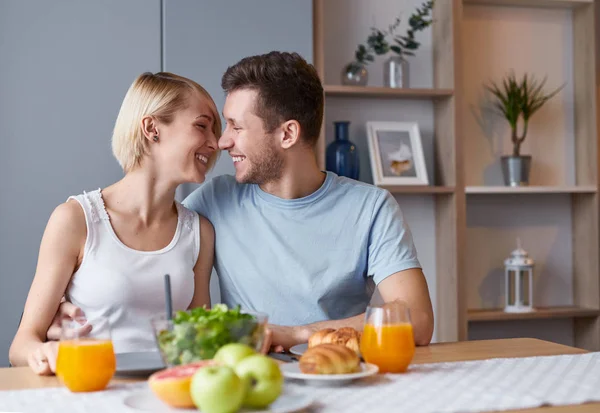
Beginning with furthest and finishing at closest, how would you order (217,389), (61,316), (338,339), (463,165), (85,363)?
(463,165), (61,316), (338,339), (85,363), (217,389)

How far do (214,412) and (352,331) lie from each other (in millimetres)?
525

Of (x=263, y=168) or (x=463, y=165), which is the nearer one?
(x=263, y=168)

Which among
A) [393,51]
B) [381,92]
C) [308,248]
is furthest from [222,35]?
[308,248]

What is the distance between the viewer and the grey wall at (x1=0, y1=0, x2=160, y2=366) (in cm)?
284

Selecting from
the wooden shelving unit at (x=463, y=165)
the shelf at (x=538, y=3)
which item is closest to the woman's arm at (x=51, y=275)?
the wooden shelving unit at (x=463, y=165)

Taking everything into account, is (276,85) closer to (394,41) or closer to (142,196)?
(142,196)

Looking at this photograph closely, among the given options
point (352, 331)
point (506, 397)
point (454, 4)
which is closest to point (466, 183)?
point (454, 4)

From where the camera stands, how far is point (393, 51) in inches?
141

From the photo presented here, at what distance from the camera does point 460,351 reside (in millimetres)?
1661

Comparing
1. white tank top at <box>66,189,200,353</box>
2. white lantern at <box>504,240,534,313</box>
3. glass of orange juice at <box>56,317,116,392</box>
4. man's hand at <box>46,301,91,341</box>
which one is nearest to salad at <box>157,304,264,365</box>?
glass of orange juice at <box>56,317,116,392</box>

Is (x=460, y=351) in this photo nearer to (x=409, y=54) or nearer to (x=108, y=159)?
(x=108, y=159)

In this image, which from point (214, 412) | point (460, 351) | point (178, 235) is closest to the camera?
point (214, 412)

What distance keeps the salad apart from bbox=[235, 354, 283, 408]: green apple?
108 millimetres

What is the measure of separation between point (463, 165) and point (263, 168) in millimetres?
1532
